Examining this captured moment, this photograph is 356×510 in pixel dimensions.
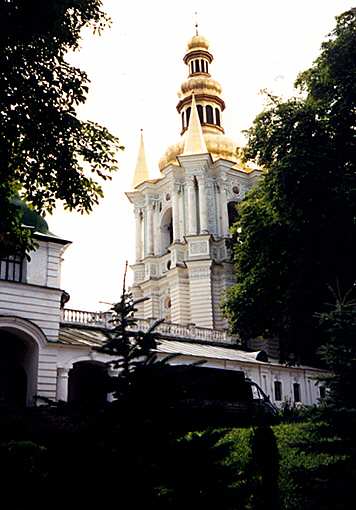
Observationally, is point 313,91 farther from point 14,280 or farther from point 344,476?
point 344,476

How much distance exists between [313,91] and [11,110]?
1477cm

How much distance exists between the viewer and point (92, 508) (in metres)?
5.05

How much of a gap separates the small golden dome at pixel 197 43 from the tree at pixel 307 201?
37698mm

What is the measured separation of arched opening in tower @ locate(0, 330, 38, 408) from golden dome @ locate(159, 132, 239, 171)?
97.4 ft

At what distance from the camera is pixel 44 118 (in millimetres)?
13062

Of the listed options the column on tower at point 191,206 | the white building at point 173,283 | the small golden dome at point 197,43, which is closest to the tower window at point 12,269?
the white building at point 173,283

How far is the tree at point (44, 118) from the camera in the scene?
12.4 m

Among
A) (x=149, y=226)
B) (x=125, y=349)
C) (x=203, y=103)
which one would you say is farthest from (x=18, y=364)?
(x=203, y=103)

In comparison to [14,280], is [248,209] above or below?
above

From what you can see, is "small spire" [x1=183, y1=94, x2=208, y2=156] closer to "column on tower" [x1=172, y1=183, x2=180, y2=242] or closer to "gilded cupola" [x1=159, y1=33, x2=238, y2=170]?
"gilded cupola" [x1=159, y1=33, x2=238, y2=170]

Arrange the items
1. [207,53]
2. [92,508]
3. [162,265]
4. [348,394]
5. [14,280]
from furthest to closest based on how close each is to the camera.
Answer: [207,53] < [162,265] < [14,280] < [348,394] < [92,508]

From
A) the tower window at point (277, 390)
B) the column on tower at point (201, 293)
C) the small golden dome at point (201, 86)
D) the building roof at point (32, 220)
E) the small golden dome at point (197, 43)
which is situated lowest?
the tower window at point (277, 390)

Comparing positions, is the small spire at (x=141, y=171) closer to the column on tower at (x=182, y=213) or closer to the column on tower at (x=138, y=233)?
the column on tower at (x=138, y=233)

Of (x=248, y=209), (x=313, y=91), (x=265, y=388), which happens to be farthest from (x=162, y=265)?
(x=313, y=91)
